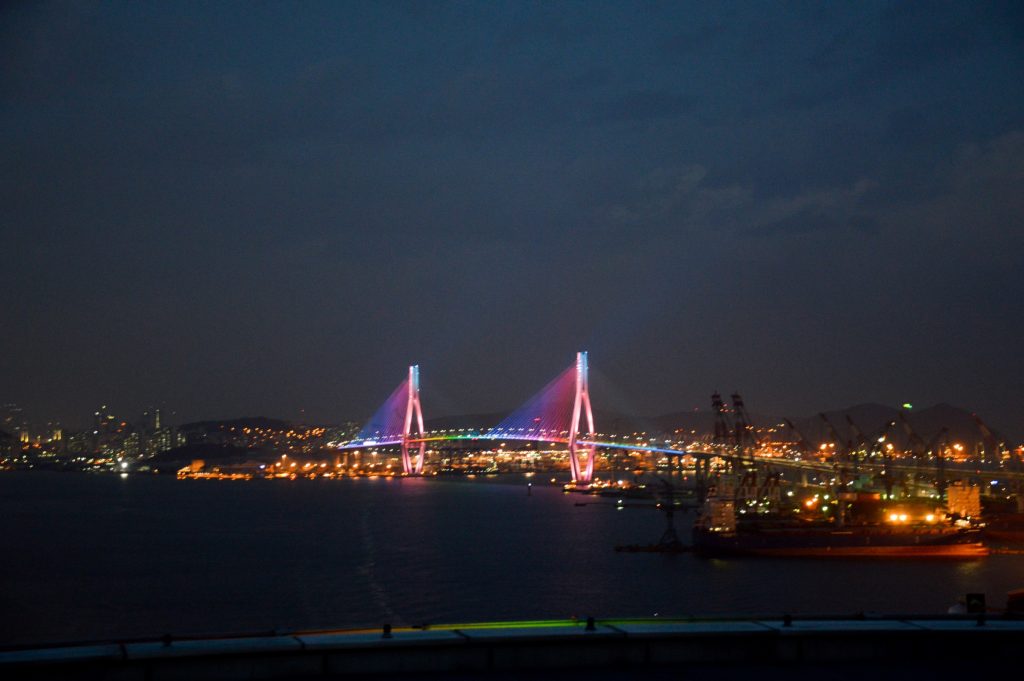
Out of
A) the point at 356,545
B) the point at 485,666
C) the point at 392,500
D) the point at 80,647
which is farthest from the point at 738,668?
the point at 392,500

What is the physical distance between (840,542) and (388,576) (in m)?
8.55

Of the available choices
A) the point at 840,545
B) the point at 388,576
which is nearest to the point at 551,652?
the point at 388,576

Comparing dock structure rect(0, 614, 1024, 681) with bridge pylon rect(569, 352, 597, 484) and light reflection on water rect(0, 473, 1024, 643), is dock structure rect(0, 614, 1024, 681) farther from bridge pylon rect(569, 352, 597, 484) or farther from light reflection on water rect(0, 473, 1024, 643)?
bridge pylon rect(569, 352, 597, 484)

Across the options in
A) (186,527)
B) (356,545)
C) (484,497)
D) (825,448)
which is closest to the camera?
(356,545)

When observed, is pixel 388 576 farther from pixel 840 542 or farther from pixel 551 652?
pixel 551 652

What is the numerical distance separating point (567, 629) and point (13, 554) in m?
16.6

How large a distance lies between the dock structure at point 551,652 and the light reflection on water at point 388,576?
2886 millimetres

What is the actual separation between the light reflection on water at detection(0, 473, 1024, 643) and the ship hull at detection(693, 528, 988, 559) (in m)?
0.56

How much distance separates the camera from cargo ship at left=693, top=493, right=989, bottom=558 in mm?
18125

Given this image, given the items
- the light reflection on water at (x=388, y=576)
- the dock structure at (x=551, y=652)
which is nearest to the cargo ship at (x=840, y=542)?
the light reflection on water at (x=388, y=576)

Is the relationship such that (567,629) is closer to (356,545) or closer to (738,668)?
(738,668)

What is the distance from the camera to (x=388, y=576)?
14.4m

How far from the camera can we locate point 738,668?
11.7 feet

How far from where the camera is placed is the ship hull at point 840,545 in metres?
18.1
